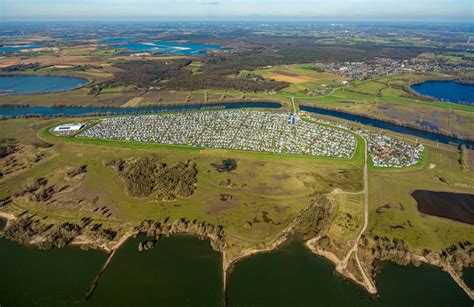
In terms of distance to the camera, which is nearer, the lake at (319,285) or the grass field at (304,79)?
the lake at (319,285)

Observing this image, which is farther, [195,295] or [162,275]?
[162,275]

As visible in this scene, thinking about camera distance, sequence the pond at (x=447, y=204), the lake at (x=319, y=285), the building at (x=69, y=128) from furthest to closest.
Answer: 1. the building at (x=69, y=128)
2. the pond at (x=447, y=204)
3. the lake at (x=319, y=285)

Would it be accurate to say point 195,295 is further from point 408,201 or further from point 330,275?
point 408,201

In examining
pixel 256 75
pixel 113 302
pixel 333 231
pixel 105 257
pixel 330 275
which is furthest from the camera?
pixel 256 75

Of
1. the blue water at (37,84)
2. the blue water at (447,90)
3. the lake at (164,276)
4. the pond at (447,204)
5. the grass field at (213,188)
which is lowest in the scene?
the lake at (164,276)

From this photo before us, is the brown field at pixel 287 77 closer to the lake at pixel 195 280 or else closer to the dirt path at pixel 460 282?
the dirt path at pixel 460 282

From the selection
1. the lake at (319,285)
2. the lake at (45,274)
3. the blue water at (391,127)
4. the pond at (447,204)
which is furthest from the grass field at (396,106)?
the lake at (45,274)

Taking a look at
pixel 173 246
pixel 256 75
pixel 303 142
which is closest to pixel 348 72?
pixel 256 75

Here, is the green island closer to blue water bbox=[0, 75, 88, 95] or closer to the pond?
the pond
